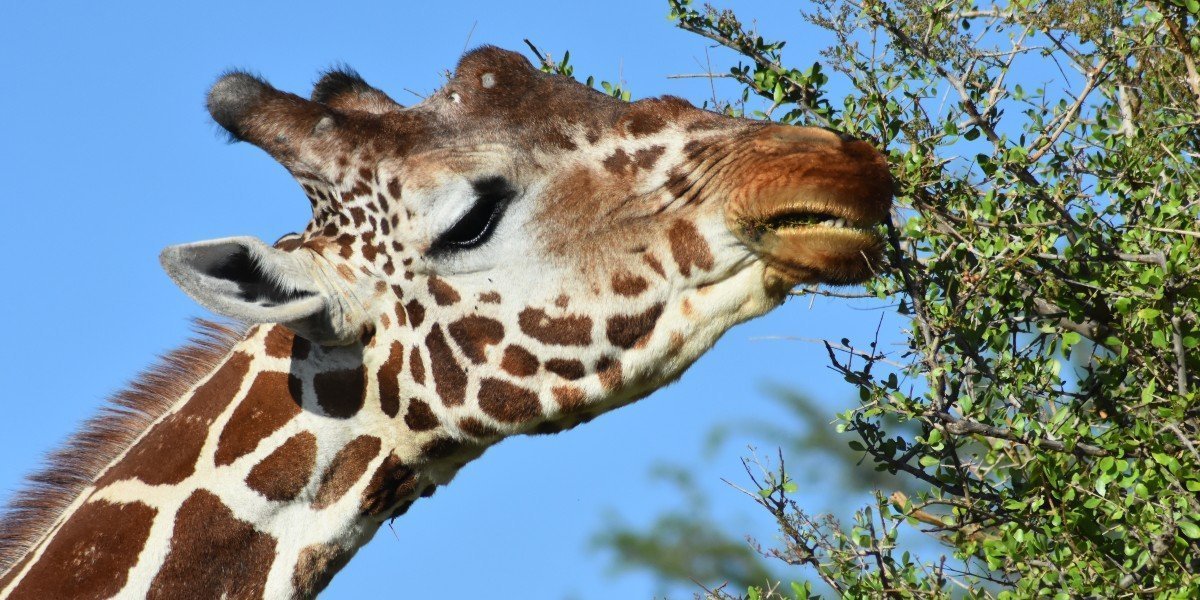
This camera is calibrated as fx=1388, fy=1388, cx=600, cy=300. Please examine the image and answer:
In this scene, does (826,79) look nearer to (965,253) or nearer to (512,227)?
(965,253)

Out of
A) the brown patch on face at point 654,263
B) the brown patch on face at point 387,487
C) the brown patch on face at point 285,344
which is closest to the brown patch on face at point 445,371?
the brown patch on face at point 387,487

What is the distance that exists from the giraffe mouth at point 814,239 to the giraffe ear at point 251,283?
1186 mm

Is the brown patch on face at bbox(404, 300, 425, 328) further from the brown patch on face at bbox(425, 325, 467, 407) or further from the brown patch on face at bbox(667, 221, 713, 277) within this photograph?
the brown patch on face at bbox(667, 221, 713, 277)

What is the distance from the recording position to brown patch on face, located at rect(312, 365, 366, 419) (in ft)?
12.7

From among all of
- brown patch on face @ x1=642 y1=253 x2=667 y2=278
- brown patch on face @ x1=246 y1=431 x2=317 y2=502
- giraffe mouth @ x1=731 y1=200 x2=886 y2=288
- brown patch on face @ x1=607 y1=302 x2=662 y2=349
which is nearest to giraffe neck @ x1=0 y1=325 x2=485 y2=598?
A: brown patch on face @ x1=246 y1=431 x2=317 y2=502

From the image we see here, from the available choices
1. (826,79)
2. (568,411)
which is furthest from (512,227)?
(826,79)

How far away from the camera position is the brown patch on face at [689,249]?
390 centimetres

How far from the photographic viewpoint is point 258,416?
3895 millimetres

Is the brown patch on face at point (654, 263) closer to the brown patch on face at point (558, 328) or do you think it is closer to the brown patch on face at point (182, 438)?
the brown patch on face at point (558, 328)

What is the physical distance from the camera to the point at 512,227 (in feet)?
13.0

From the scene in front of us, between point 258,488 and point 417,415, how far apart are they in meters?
0.47

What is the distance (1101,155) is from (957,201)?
618mm

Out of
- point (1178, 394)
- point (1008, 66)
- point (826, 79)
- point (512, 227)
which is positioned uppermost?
point (1008, 66)

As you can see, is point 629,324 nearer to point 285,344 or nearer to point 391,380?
point 391,380
